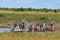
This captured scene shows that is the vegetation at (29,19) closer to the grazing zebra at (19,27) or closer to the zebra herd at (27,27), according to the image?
the grazing zebra at (19,27)

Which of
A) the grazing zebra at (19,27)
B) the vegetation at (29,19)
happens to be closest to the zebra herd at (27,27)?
the grazing zebra at (19,27)

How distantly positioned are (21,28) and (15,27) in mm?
525

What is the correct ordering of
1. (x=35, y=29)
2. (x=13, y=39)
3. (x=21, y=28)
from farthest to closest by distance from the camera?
(x=35, y=29) → (x=21, y=28) → (x=13, y=39)

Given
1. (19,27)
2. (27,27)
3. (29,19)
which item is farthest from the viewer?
(29,19)

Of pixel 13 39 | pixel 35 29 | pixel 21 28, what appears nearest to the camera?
pixel 13 39

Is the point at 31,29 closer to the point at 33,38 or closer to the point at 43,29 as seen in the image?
the point at 43,29

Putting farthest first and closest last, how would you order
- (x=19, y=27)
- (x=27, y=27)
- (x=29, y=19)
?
(x=29, y=19), (x=27, y=27), (x=19, y=27)

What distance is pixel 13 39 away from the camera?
62.2ft

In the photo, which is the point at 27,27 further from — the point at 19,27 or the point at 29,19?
the point at 29,19

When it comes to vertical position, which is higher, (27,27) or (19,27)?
(19,27)

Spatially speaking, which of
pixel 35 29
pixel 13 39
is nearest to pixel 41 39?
pixel 13 39

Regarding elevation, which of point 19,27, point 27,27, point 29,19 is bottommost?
point 29,19

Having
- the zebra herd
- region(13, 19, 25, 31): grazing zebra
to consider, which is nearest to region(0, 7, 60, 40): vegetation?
region(13, 19, 25, 31): grazing zebra

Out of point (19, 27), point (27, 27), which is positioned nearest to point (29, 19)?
point (27, 27)
